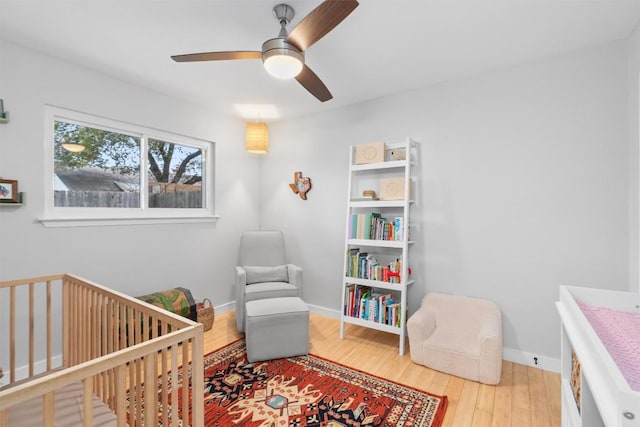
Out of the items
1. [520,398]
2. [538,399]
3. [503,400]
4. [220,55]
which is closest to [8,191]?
[220,55]

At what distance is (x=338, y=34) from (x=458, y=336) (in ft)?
8.22

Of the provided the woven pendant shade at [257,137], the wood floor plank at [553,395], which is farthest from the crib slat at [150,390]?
the woven pendant shade at [257,137]

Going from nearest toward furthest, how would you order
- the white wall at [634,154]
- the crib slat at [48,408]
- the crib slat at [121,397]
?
the crib slat at [48,408], the crib slat at [121,397], the white wall at [634,154]

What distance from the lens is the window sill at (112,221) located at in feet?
7.74

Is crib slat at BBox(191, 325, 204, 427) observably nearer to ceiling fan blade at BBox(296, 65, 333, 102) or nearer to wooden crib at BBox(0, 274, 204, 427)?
wooden crib at BBox(0, 274, 204, 427)

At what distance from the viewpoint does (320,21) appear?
4.79 ft

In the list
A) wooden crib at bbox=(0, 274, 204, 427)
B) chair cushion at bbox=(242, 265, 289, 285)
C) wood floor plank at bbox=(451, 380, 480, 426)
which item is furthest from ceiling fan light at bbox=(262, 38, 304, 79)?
wood floor plank at bbox=(451, 380, 480, 426)

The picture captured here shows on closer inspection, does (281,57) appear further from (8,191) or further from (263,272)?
(263,272)

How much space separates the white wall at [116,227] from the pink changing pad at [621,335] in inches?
130

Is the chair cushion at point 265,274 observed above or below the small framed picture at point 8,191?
below

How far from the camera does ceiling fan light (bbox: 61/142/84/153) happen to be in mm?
2516

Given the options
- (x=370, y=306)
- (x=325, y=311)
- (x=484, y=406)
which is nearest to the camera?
(x=484, y=406)

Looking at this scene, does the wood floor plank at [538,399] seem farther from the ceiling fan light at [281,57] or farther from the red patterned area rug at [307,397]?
the ceiling fan light at [281,57]

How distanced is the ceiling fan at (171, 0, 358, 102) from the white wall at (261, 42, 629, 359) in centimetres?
147
